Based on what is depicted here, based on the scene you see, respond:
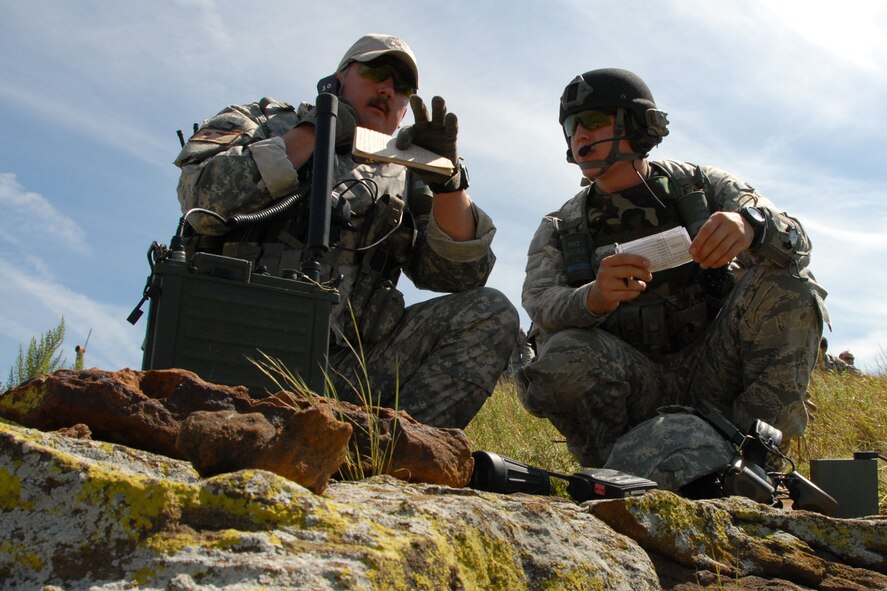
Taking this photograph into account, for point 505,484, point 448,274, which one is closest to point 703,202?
point 448,274

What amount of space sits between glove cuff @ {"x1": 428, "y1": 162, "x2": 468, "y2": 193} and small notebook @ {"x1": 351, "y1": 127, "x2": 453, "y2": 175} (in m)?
0.39

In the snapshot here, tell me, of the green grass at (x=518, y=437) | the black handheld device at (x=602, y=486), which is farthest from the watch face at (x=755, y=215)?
the black handheld device at (x=602, y=486)

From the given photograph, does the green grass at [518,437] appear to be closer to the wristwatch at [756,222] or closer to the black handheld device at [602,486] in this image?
the wristwatch at [756,222]

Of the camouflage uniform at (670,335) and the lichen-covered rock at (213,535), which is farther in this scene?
the camouflage uniform at (670,335)

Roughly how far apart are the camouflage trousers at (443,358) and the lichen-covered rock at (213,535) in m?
2.52

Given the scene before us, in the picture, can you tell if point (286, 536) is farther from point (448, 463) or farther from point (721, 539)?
point (721, 539)

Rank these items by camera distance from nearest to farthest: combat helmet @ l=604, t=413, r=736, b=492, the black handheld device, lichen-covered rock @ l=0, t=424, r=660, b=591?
lichen-covered rock @ l=0, t=424, r=660, b=591 → the black handheld device → combat helmet @ l=604, t=413, r=736, b=492

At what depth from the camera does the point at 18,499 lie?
3.77 feet

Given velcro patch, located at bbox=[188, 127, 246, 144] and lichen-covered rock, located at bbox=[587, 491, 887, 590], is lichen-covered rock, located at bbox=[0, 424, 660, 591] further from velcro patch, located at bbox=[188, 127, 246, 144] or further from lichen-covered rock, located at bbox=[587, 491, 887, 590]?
velcro patch, located at bbox=[188, 127, 246, 144]

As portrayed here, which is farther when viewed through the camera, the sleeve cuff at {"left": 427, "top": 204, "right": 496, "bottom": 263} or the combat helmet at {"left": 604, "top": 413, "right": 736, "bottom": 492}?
the sleeve cuff at {"left": 427, "top": 204, "right": 496, "bottom": 263}

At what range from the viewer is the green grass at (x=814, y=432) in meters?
4.62

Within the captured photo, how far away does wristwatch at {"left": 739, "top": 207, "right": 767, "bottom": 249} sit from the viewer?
3.62 meters

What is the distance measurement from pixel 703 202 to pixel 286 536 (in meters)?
3.42

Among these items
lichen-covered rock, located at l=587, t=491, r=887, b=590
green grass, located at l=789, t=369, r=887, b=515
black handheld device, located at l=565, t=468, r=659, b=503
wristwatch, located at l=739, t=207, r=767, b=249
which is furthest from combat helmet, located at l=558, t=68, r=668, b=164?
lichen-covered rock, located at l=587, t=491, r=887, b=590
